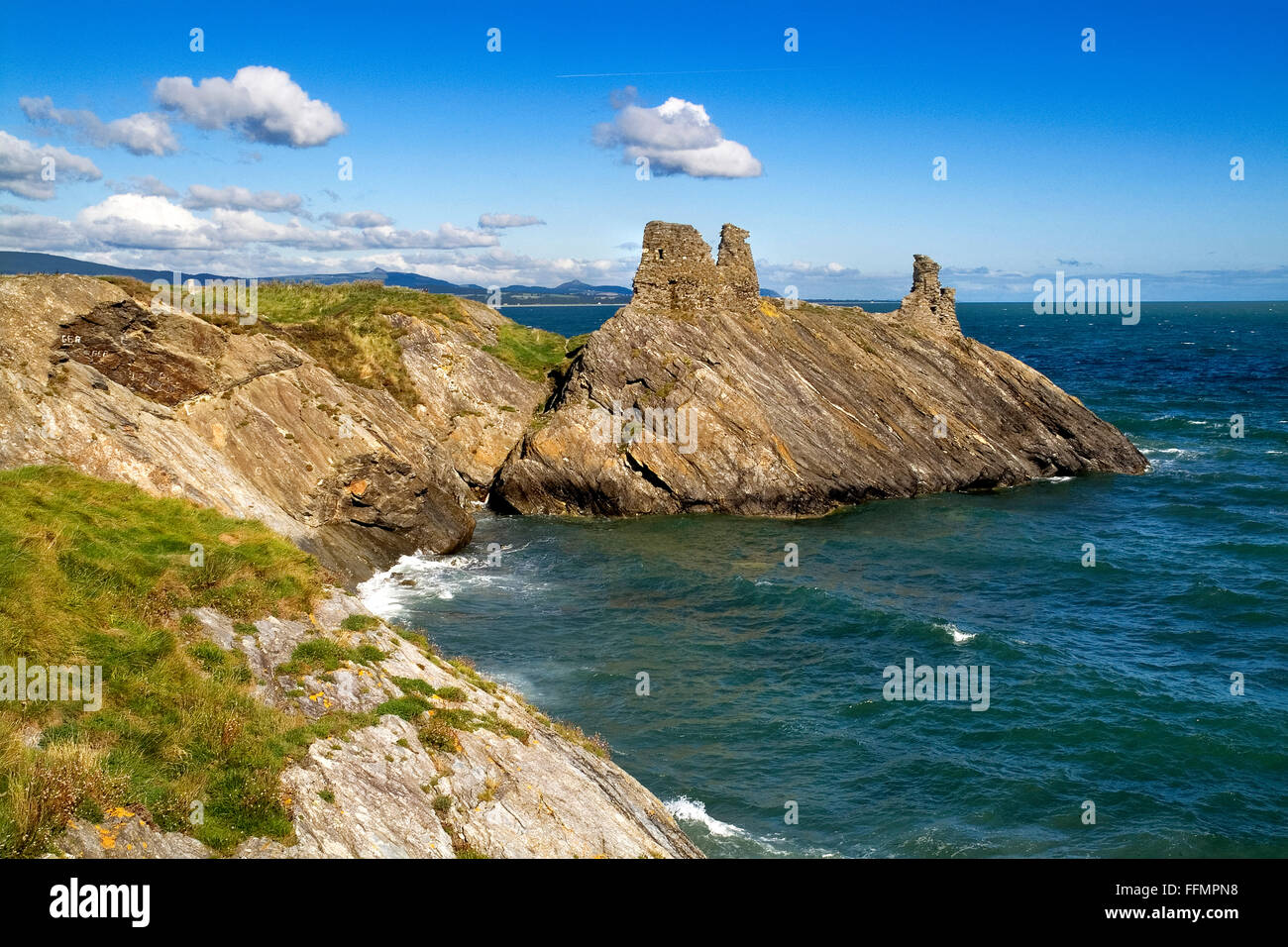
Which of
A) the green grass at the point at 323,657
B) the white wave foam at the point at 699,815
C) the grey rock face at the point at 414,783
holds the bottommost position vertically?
the white wave foam at the point at 699,815

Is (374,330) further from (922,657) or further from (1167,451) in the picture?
(1167,451)

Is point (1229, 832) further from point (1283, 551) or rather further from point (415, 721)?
point (1283, 551)

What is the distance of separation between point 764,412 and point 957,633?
20.4 metres

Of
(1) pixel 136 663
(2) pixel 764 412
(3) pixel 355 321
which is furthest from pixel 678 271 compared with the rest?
(1) pixel 136 663

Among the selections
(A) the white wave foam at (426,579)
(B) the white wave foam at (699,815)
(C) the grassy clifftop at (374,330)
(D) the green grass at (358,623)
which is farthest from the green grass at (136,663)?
(C) the grassy clifftop at (374,330)

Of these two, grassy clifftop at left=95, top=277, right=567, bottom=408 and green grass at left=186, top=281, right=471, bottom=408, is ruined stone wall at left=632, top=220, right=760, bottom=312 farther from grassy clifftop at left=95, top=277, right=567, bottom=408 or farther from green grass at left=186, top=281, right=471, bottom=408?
green grass at left=186, top=281, right=471, bottom=408

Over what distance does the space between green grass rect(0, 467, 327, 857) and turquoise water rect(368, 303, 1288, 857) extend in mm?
10352

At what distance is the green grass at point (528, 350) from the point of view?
187 ft

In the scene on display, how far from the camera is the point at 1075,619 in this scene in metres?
34.0

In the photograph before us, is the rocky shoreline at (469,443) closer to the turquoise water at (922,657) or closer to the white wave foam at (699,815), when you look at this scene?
the turquoise water at (922,657)

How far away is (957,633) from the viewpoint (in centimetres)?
3183

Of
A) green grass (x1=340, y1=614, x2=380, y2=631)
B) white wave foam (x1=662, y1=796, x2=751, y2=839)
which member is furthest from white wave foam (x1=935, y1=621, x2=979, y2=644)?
green grass (x1=340, y1=614, x2=380, y2=631)

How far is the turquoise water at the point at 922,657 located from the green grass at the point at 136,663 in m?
10.4

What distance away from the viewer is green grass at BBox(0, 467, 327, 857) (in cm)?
1103
